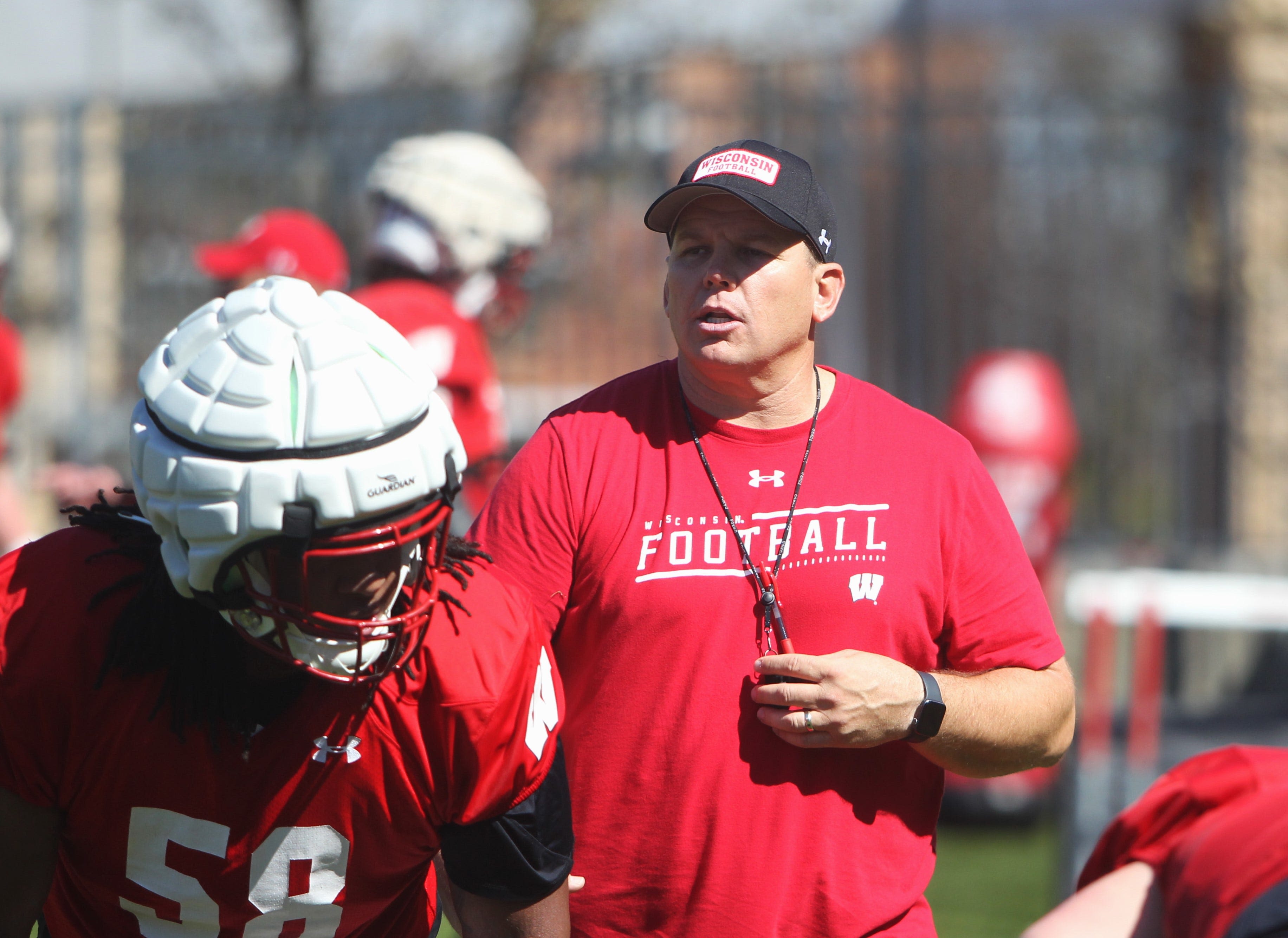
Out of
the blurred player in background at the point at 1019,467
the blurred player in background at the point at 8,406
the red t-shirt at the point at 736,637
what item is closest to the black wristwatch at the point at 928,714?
the red t-shirt at the point at 736,637

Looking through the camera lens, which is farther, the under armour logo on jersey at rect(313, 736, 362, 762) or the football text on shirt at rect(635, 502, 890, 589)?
the football text on shirt at rect(635, 502, 890, 589)

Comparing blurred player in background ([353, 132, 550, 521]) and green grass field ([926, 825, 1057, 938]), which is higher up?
blurred player in background ([353, 132, 550, 521])

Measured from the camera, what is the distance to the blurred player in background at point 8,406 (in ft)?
14.7

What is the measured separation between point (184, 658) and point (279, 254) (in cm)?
241

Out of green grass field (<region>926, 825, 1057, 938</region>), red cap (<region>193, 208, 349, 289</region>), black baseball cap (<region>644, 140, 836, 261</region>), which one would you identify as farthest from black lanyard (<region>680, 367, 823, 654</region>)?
green grass field (<region>926, 825, 1057, 938</region>)

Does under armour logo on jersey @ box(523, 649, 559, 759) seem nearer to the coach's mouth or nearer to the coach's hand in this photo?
the coach's hand

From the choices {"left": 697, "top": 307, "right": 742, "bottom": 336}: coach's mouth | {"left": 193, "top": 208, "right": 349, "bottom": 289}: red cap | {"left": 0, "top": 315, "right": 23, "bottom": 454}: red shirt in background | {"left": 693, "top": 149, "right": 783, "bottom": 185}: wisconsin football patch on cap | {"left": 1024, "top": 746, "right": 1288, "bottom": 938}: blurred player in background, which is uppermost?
{"left": 193, "top": 208, "right": 349, "bottom": 289}: red cap

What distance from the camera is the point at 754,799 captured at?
2.38m

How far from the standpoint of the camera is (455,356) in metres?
3.83

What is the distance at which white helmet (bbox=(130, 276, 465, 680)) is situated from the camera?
1.83m

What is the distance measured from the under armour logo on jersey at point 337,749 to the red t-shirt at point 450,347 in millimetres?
1784

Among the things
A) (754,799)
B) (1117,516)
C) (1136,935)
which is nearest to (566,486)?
(754,799)

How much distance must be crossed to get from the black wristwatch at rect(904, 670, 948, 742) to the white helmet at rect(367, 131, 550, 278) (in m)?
2.25

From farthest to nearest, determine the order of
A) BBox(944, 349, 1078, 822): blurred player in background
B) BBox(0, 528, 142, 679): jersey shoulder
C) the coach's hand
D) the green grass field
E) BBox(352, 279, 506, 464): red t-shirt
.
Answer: BBox(944, 349, 1078, 822): blurred player in background
the green grass field
BBox(352, 279, 506, 464): red t-shirt
the coach's hand
BBox(0, 528, 142, 679): jersey shoulder
